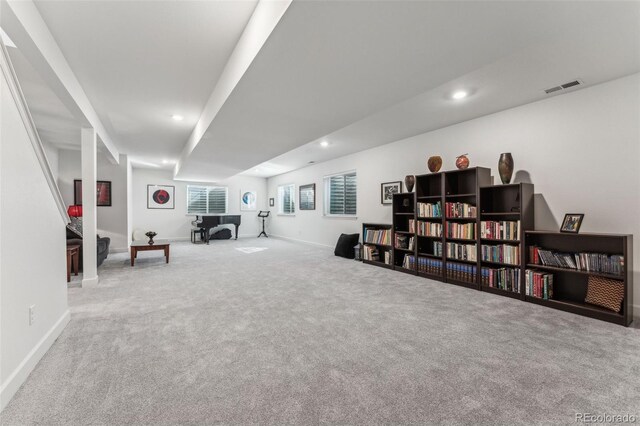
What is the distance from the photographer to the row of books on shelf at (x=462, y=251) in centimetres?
388

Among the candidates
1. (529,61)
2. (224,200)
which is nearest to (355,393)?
(529,61)

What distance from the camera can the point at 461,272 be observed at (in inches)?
156

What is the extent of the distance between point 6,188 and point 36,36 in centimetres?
128

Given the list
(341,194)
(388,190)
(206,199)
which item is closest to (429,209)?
(388,190)

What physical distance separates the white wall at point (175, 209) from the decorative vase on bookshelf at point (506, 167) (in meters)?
8.92

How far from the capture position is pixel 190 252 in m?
6.98

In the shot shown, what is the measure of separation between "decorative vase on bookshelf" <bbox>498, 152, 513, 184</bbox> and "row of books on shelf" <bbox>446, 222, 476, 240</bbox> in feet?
2.43

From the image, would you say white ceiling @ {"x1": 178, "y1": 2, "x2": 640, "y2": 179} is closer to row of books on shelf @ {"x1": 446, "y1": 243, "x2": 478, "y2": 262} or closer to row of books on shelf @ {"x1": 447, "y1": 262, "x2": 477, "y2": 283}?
row of books on shelf @ {"x1": 446, "y1": 243, "x2": 478, "y2": 262}

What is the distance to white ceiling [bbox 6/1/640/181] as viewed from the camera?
1.77m

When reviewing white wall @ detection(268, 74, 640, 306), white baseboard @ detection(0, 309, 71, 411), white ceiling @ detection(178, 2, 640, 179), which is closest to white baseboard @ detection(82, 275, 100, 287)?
white baseboard @ detection(0, 309, 71, 411)

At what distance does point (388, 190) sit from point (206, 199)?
24.0 feet

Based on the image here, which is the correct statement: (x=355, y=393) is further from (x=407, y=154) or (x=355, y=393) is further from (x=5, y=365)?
(x=407, y=154)

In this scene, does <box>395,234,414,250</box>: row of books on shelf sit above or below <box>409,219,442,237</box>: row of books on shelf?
below

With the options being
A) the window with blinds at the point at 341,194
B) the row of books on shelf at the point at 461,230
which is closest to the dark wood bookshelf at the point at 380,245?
the window with blinds at the point at 341,194
